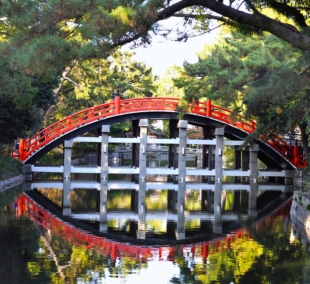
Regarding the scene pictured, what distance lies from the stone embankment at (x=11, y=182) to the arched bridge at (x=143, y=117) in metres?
1.21

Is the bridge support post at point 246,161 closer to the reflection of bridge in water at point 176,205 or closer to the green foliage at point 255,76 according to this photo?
the reflection of bridge in water at point 176,205

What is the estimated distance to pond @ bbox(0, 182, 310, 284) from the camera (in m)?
9.05

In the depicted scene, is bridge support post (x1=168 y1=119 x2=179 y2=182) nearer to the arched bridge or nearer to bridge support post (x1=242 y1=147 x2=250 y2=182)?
the arched bridge

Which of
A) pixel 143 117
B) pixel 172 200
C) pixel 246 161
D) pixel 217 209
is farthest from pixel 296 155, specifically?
pixel 217 209

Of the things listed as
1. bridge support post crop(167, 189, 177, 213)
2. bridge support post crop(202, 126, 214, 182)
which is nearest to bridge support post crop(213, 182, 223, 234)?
bridge support post crop(167, 189, 177, 213)

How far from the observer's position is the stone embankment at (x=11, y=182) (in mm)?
20808

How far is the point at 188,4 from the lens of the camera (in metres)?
8.89

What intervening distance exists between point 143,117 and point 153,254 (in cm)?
1518

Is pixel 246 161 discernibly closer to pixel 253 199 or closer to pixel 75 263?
pixel 253 199

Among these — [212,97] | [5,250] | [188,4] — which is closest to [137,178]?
[212,97]

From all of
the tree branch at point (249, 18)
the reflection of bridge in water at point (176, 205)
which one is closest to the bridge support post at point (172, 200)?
the reflection of bridge in water at point (176, 205)

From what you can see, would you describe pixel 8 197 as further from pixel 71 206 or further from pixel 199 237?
pixel 199 237

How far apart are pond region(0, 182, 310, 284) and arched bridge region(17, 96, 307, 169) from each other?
32.1ft

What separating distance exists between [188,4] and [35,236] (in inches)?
236
